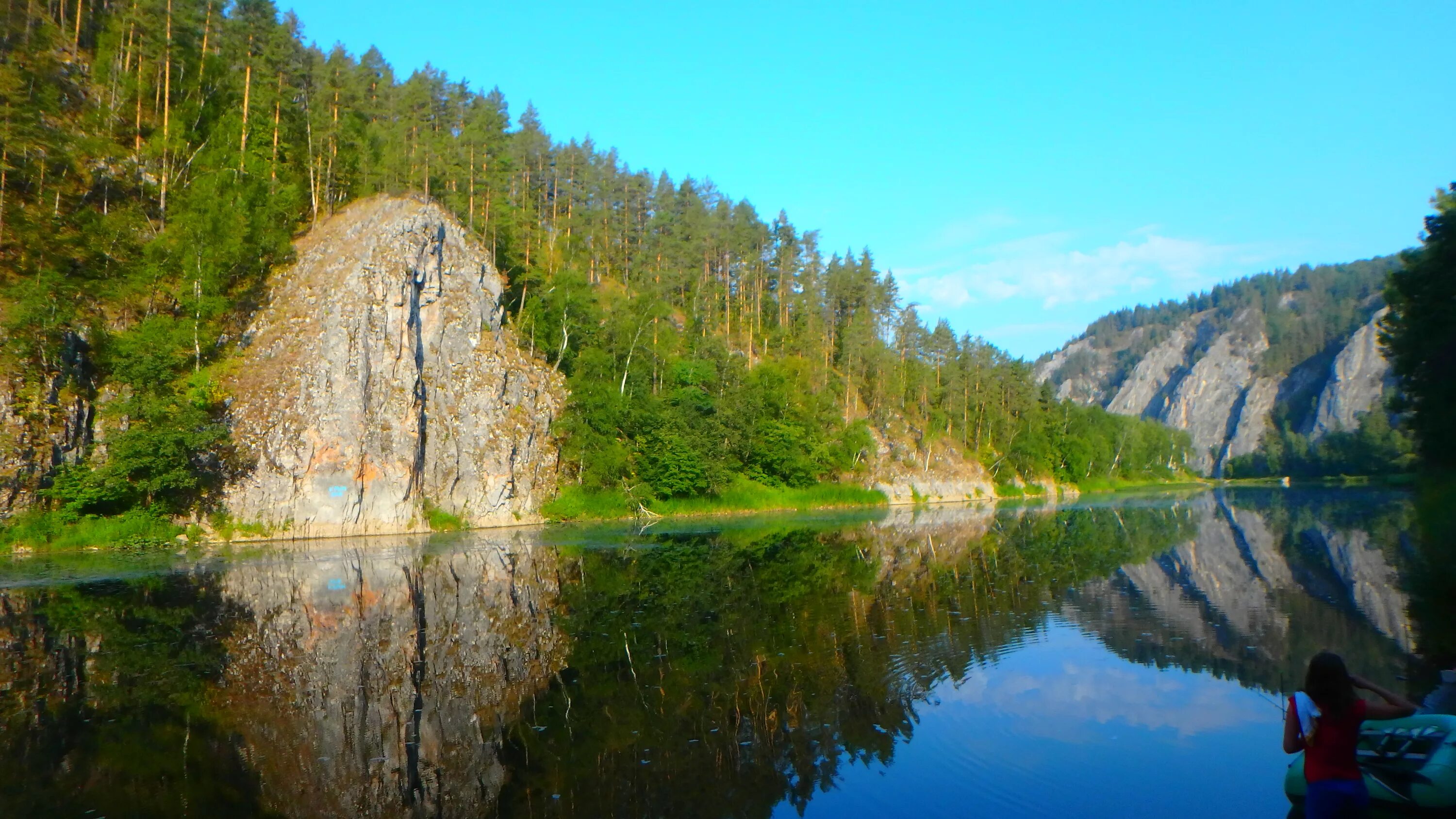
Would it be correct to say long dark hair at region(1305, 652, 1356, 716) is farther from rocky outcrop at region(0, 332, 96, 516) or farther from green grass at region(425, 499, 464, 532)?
green grass at region(425, 499, 464, 532)

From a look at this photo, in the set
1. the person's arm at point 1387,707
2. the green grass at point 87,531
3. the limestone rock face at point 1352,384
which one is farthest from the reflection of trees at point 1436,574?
the limestone rock face at point 1352,384

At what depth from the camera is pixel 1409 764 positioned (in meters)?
7.64

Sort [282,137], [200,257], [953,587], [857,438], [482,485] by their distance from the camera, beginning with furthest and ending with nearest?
[857,438], [282,137], [482,485], [200,257], [953,587]

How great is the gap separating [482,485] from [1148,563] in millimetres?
35188

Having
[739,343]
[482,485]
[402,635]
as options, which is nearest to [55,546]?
[482,485]

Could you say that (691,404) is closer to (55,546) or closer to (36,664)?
(55,546)

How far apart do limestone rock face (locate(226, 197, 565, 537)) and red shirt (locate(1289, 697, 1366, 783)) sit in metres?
42.9

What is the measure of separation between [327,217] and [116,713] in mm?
45492

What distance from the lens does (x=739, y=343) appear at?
273ft

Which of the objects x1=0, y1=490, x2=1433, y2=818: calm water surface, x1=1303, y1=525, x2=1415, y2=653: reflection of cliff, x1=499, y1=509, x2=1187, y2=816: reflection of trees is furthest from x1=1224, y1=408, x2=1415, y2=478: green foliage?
x1=0, y1=490, x2=1433, y2=818: calm water surface

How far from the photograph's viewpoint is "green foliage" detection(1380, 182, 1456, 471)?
1318 inches

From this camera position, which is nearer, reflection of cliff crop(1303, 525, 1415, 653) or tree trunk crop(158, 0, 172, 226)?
reflection of cliff crop(1303, 525, 1415, 653)

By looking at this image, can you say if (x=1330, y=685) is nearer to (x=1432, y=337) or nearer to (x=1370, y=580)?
(x=1370, y=580)

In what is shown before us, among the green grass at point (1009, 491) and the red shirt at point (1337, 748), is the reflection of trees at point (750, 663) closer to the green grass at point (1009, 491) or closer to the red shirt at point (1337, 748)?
the red shirt at point (1337, 748)
